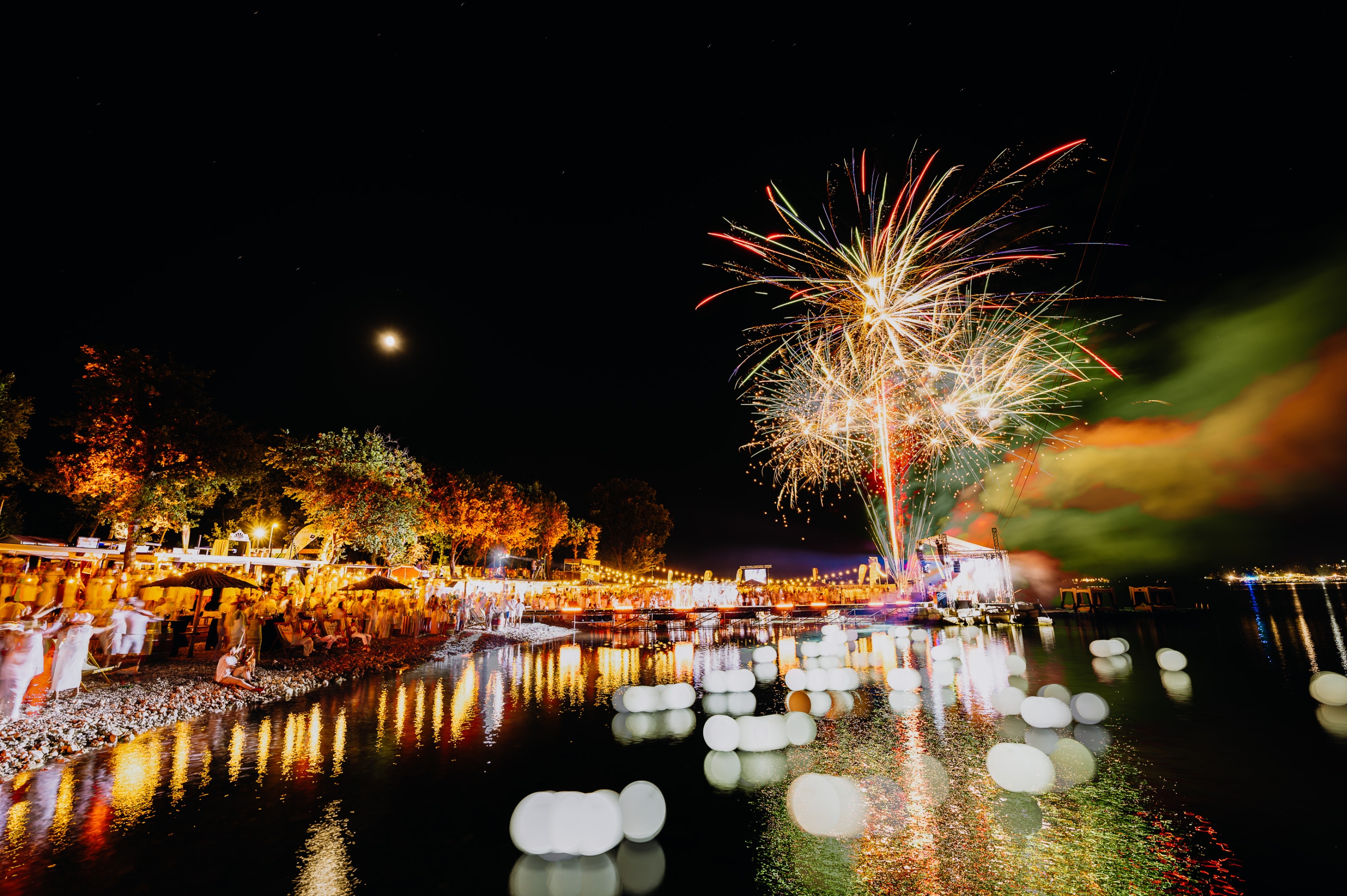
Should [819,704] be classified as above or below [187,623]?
below

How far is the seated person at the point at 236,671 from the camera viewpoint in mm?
11188

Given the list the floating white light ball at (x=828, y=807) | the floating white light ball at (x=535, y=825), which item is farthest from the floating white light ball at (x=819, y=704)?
the floating white light ball at (x=535, y=825)

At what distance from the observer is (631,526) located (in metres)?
61.3

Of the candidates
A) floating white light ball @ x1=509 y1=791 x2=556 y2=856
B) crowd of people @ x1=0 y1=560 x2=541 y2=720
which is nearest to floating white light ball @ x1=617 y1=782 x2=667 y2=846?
floating white light ball @ x1=509 y1=791 x2=556 y2=856

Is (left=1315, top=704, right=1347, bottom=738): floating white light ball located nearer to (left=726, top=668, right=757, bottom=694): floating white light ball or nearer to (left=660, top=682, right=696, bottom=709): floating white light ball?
(left=726, top=668, right=757, bottom=694): floating white light ball

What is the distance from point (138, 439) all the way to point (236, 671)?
14.0 metres

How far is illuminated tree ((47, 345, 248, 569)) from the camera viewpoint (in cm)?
1966

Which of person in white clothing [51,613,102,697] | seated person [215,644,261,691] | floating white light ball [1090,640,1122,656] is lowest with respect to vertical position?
floating white light ball [1090,640,1122,656]

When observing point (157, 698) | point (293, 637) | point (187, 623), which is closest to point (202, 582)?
point (293, 637)

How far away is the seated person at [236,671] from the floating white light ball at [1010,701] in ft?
44.4

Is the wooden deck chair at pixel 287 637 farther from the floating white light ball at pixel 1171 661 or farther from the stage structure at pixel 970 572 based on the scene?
the stage structure at pixel 970 572

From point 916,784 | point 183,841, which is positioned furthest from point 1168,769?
point 183,841

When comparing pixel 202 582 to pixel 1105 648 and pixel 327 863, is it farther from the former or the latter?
pixel 1105 648

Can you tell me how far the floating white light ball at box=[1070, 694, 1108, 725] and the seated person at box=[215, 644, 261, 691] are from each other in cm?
1440
